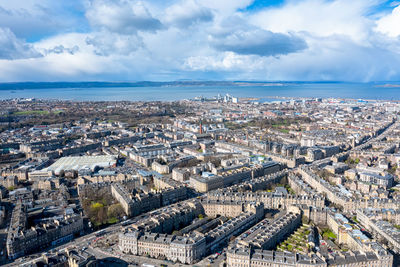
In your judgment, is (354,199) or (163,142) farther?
(163,142)

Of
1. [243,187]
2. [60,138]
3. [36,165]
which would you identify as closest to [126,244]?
[243,187]

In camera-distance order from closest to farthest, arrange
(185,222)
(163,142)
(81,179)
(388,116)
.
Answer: (185,222) → (81,179) → (163,142) → (388,116)

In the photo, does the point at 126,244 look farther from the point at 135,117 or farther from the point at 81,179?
the point at 135,117

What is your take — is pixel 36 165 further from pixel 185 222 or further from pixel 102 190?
pixel 185 222

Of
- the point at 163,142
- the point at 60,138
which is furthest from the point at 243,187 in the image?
the point at 60,138

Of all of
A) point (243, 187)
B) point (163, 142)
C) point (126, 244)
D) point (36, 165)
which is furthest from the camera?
point (163, 142)

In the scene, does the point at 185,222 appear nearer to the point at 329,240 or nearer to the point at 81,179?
the point at 329,240

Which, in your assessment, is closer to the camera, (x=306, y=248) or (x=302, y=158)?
(x=306, y=248)

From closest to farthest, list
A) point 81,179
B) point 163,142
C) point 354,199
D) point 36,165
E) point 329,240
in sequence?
1. point 329,240
2. point 354,199
3. point 81,179
4. point 36,165
5. point 163,142

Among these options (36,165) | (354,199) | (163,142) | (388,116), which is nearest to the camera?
(354,199)
